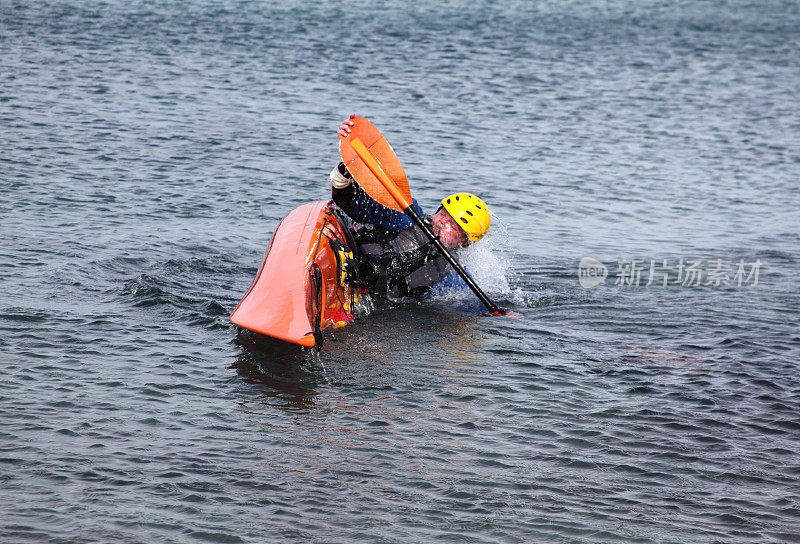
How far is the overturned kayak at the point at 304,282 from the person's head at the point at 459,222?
104 centimetres

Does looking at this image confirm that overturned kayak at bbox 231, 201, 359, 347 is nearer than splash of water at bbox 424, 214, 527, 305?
Yes

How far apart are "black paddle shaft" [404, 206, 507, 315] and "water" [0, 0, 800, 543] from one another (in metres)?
0.17

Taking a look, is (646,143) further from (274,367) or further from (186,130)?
(274,367)

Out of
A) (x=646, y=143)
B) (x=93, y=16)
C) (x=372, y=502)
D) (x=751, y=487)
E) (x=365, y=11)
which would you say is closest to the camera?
(x=372, y=502)

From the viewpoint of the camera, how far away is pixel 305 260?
7379 millimetres

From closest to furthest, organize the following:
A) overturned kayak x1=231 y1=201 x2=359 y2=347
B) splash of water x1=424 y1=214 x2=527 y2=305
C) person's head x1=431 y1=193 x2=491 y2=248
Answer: overturned kayak x1=231 y1=201 x2=359 y2=347
person's head x1=431 y1=193 x2=491 y2=248
splash of water x1=424 y1=214 x2=527 y2=305

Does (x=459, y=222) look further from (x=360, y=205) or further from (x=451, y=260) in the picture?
(x=360, y=205)

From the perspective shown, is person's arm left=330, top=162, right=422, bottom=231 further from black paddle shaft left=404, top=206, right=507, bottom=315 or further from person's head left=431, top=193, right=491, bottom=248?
person's head left=431, top=193, right=491, bottom=248

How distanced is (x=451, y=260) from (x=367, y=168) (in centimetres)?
116

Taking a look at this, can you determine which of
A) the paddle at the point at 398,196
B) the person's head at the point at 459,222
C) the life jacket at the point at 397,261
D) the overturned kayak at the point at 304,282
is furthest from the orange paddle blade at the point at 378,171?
the person's head at the point at 459,222

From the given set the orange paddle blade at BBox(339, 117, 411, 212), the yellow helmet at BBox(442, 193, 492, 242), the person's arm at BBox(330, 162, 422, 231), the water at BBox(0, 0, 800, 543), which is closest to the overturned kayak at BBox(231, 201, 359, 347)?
the person's arm at BBox(330, 162, 422, 231)

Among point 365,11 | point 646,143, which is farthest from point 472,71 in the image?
A: point 365,11

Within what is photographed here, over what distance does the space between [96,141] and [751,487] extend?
36.3ft

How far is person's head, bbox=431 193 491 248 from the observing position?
8.47m
